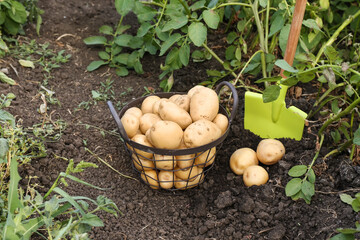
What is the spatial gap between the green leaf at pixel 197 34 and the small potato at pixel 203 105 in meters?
0.24

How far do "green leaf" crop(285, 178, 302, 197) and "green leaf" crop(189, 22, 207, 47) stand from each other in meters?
0.66

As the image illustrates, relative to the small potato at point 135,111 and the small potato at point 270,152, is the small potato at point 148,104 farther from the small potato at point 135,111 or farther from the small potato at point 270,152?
the small potato at point 270,152

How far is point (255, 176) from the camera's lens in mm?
1676

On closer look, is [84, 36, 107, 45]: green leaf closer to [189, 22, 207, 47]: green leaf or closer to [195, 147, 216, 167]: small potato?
[189, 22, 207, 47]: green leaf

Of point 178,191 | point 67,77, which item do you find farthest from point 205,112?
point 67,77

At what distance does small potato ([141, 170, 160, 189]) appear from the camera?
5.43ft

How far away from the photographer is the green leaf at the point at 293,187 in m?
1.55

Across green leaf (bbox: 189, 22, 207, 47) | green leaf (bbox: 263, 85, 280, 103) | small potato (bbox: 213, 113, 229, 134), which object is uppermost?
green leaf (bbox: 189, 22, 207, 47)

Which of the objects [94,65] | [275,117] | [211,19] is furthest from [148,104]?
[94,65]

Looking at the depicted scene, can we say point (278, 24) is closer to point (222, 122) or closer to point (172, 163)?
point (222, 122)

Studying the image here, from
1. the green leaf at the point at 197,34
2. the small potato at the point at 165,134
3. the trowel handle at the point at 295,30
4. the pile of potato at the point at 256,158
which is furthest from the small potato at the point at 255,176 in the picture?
the green leaf at the point at 197,34

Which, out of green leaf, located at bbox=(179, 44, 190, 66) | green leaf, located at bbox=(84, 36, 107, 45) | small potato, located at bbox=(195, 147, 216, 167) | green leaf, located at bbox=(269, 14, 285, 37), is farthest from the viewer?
green leaf, located at bbox=(84, 36, 107, 45)

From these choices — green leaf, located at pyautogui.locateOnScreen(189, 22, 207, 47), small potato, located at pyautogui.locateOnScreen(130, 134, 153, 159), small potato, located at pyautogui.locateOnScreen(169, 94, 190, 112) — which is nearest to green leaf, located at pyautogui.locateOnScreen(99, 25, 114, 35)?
green leaf, located at pyautogui.locateOnScreen(189, 22, 207, 47)

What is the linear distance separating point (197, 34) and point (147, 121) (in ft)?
1.43
